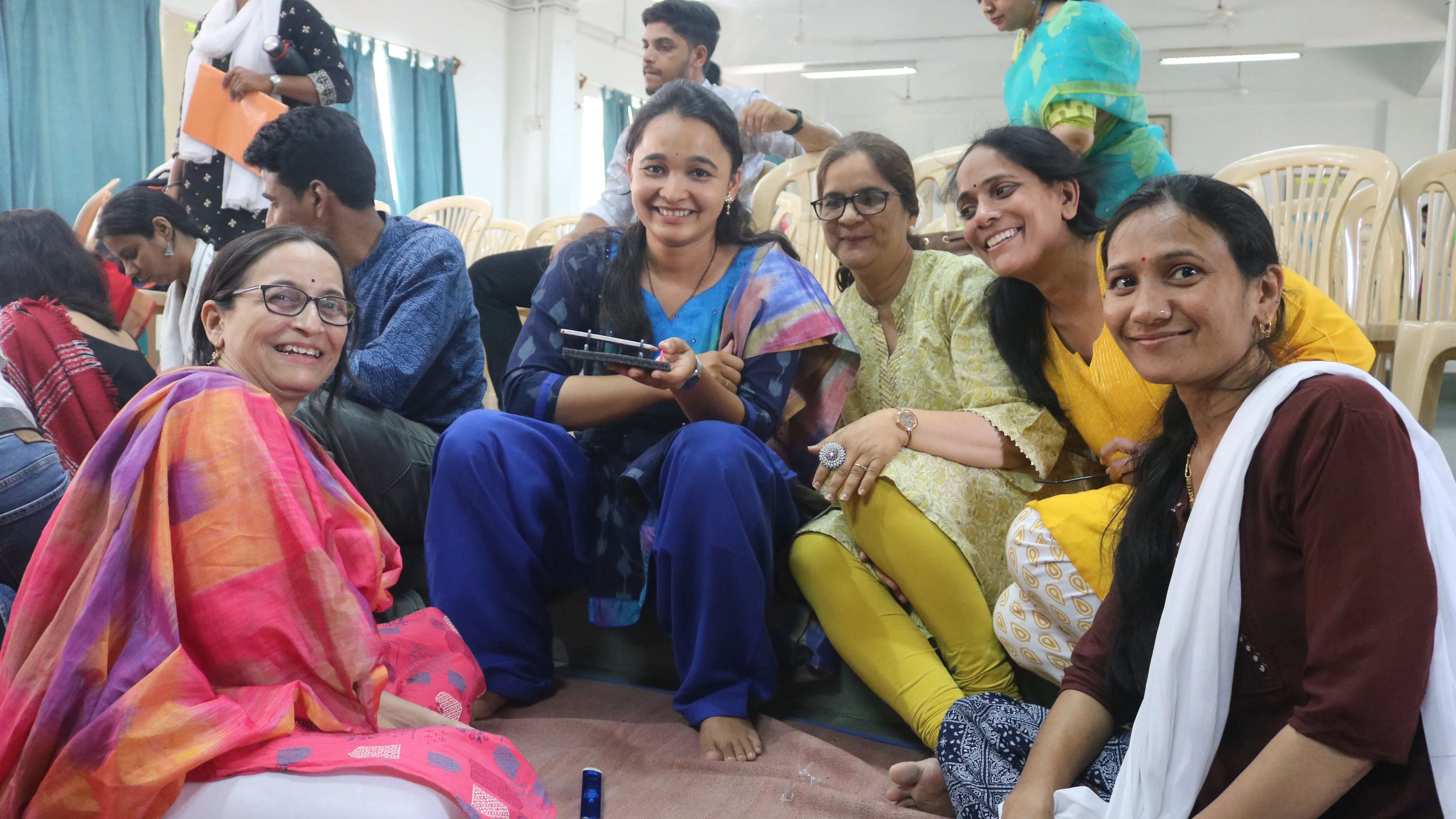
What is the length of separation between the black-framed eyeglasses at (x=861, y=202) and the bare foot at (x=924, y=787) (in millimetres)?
968


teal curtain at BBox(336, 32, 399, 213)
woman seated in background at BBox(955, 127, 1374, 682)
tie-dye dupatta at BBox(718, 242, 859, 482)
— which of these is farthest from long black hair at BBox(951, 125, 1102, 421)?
teal curtain at BBox(336, 32, 399, 213)

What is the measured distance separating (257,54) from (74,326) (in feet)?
3.30

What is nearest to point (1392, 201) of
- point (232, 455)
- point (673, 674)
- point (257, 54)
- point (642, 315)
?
point (642, 315)

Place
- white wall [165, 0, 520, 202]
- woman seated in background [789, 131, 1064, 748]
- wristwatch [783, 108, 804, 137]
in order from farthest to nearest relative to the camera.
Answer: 1. white wall [165, 0, 520, 202]
2. wristwatch [783, 108, 804, 137]
3. woman seated in background [789, 131, 1064, 748]

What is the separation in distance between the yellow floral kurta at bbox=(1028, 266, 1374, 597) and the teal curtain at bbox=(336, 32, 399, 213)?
6100 millimetres

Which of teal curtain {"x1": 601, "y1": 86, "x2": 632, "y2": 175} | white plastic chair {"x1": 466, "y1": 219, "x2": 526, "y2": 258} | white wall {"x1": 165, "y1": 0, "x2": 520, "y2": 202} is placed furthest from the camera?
teal curtain {"x1": 601, "y1": 86, "x2": 632, "y2": 175}

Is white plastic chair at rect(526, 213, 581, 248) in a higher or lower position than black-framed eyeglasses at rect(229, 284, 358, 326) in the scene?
higher

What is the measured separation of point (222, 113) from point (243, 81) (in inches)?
4.4

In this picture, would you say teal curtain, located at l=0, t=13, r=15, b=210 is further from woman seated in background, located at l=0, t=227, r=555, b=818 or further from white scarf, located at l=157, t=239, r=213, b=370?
woman seated in background, located at l=0, t=227, r=555, b=818

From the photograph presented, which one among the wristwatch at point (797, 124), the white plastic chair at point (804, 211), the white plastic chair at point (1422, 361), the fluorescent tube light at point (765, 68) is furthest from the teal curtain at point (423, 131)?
the white plastic chair at point (1422, 361)

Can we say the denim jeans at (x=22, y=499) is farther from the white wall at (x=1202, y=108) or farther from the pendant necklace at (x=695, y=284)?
the white wall at (x=1202, y=108)

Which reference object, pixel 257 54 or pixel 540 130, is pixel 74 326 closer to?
pixel 257 54

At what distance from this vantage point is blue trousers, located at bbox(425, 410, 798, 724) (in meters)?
1.67

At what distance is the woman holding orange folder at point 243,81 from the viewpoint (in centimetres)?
283
